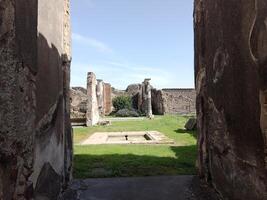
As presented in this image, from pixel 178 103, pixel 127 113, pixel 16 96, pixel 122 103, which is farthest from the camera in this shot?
pixel 178 103

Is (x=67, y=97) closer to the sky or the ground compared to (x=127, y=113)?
closer to the sky

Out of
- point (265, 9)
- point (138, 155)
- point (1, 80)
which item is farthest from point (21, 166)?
point (138, 155)

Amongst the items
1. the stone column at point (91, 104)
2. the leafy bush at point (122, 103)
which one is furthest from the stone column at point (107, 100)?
the stone column at point (91, 104)

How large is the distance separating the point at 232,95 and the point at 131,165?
259 cm

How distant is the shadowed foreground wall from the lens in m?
2.05

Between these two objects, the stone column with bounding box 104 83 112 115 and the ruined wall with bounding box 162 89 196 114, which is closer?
the stone column with bounding box 104 83 112 115

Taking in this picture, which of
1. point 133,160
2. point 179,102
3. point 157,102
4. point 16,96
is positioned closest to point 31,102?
point 16,96

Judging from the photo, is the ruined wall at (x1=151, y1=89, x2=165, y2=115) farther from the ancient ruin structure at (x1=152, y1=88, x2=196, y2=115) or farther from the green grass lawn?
the green grass lawn

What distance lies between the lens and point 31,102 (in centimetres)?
257

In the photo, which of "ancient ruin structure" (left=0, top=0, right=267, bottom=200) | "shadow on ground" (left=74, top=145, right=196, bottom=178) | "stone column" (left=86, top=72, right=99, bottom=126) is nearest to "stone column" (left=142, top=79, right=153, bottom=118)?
"stone column" (left=86, top=72, right=99, bottom=126)

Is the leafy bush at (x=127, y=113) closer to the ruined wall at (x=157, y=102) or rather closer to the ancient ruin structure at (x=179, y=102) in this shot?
the ruined wall at (x=157, y=102)

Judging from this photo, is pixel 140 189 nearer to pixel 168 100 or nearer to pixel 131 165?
pixel 131 165

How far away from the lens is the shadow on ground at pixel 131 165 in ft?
15.9

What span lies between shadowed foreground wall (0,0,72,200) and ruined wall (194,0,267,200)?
174 cm
